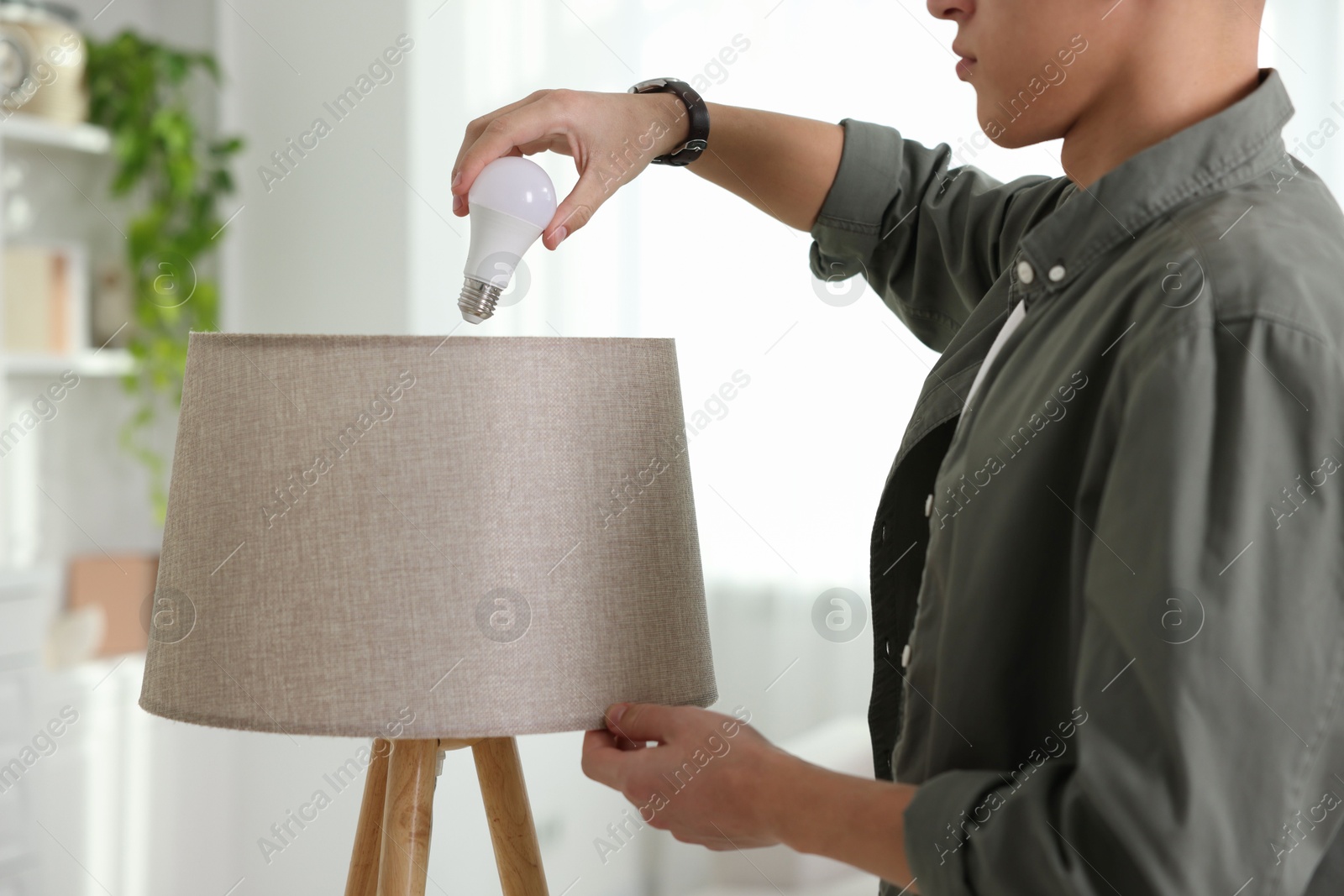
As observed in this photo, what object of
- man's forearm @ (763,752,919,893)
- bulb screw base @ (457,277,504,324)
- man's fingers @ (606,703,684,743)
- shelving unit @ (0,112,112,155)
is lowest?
man's forearm @ (763,752,919,893)

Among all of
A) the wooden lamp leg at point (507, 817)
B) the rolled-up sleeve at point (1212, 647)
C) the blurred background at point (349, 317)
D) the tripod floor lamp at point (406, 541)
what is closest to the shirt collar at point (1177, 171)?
the rolled-up sleeve at point (1212, 647)

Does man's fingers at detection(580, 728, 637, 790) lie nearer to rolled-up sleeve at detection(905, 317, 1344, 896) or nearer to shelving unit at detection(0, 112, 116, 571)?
rolled-up sleeve at detection(905, 317, 1344, 896)

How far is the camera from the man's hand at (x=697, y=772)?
72 cm

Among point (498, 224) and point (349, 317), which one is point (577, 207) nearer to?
point (498, 224)

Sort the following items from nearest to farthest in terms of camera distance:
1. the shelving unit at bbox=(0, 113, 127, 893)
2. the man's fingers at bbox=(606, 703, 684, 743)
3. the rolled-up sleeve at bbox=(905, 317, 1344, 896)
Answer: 1. the rolled-up sleeve at bbox=(905, 317, 1344, 896)
2. the man's fingers at bbox=(606, 703, 684, 743)
3. the shelving unit at bbox=(0, 113, 127, 893)

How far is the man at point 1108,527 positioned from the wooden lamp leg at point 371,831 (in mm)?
226

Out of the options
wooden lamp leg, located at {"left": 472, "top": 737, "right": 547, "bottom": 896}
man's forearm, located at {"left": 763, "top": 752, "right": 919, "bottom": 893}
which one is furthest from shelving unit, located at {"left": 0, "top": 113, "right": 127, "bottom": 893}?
man's forearm, located at {"left": 763, "top": 752, "right": 919, "bottom": 893}

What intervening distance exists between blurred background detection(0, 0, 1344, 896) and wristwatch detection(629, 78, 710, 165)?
3.61 ft

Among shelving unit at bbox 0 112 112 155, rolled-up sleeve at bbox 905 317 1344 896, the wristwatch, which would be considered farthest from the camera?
shelving unit at bbox 0 112 112 155

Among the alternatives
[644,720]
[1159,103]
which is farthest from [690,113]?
[644,720]

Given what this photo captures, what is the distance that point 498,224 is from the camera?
0.79 m

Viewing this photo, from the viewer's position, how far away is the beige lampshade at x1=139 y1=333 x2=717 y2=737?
2.49 feet

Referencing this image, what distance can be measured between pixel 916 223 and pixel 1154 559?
2.06ft

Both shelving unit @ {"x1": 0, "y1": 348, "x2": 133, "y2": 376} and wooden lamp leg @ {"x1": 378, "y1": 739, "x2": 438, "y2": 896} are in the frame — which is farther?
shelving unit @ {"x1": 0, "y1": 348, "x2": 133, "y2": 376}
